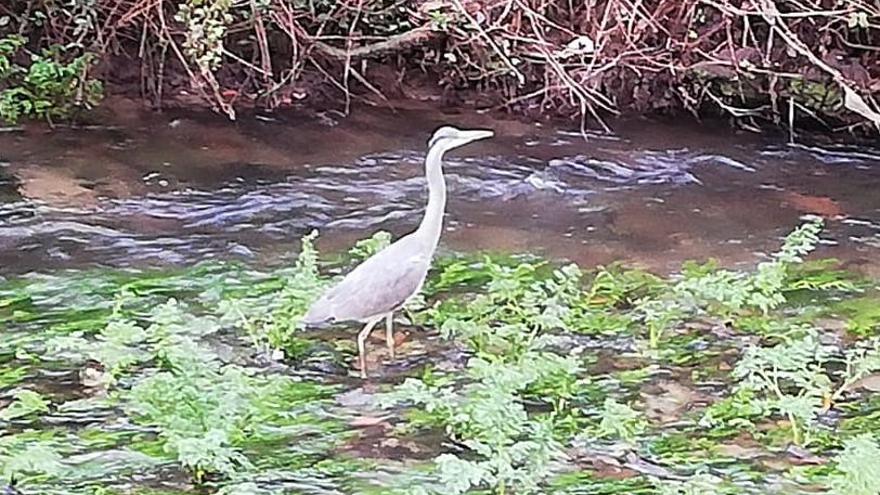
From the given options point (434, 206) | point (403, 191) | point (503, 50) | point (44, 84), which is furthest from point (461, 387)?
point (44, 84)

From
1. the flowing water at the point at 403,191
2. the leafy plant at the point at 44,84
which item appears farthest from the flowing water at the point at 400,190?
the leafy plant at the point at 44,84

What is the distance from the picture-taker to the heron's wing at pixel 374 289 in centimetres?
421

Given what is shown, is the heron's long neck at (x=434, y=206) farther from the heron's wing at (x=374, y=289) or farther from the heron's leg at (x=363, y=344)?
the heron's leg at (x=363, y=344)

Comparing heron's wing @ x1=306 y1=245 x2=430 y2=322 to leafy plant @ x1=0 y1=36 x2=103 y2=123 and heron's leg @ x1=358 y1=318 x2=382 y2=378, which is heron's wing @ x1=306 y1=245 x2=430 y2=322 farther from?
leafy plant @ x1=0 y1=36 x2=103 y2=123

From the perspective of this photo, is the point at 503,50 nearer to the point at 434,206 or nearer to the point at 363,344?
the point at 434,206

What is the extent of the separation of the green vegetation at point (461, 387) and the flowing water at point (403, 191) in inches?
10.6

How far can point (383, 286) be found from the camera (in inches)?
167

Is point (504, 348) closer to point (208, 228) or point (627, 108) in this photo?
point (208, 228)

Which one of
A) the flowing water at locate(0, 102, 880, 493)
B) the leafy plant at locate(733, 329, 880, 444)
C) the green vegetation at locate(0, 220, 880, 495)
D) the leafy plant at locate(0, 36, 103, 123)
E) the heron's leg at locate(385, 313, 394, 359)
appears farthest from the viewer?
the leafy plant at locate(0, 36, 103, 123)

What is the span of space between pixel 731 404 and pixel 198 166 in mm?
3382

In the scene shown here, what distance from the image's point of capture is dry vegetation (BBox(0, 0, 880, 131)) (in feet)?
23.1

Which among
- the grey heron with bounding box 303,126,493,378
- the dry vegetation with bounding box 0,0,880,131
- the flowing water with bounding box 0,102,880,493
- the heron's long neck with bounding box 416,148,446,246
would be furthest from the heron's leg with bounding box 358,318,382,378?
Result: the dry vegetation with bounding box 0,0,880,131

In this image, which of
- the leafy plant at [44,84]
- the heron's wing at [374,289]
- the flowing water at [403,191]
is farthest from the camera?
the leafy plant at [44,84]

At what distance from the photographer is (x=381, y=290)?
423 centimetres
